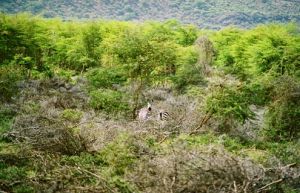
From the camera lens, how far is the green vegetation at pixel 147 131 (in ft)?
26.2

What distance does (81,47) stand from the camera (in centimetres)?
3528

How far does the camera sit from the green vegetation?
7.99m

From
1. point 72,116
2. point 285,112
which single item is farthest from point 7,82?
point 285,112

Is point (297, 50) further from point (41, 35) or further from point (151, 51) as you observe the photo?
point (41, 35)

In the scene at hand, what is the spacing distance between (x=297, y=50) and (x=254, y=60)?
325 cm

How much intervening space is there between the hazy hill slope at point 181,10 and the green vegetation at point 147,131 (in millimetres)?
123339

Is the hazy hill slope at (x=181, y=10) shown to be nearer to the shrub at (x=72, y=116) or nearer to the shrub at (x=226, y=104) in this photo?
the shrub at (x=72, y=116)

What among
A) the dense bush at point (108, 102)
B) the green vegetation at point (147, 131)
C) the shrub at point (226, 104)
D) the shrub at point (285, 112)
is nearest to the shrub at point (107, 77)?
the green vegetation at point (147, 131)

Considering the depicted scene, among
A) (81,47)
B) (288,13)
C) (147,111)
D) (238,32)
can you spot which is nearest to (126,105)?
(147,111)

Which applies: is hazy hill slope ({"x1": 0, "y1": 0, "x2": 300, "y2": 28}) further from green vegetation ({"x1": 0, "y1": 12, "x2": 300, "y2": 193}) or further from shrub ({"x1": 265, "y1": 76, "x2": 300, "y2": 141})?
shrub ({"x1": 265, "y1": 76, "x2": 300, "y2": 141})

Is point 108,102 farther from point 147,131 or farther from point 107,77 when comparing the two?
point 147,131

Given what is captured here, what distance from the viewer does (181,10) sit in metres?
181

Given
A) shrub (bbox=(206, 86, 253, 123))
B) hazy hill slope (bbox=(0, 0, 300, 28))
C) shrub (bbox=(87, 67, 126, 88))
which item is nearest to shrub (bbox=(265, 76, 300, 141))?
shrub (bbox=(206, 86, 253, 123))

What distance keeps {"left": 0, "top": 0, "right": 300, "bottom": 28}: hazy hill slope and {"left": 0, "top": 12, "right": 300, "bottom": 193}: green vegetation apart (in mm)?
123339
